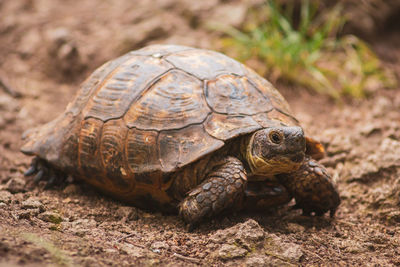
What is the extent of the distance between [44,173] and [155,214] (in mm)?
1349

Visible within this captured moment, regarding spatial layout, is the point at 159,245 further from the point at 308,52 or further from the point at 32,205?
the point at 308,52

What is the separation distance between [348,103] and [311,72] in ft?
2.40

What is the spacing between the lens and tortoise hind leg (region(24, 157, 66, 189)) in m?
4.05

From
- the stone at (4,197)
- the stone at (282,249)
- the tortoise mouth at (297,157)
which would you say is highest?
the tortoise mouth at (297,157)

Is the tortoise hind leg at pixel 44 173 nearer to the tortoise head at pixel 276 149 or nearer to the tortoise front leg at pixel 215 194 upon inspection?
the tortoise front leg at pixel 215 194

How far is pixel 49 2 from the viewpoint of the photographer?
8406 mm

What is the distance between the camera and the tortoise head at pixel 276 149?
3.02m

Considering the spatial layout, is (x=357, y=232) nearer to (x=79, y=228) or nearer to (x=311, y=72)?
(x=79, y=228)

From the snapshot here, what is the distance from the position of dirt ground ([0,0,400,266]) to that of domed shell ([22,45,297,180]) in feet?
1.48

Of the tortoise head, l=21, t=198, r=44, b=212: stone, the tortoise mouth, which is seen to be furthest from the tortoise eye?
l=21, t=198, r=44, b=212: stone

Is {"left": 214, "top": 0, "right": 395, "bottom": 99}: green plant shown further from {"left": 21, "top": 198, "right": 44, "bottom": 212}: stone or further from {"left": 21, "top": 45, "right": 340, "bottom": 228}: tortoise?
{"left": 21, "top": 198, "right": 44, "bottom": 212}: stone

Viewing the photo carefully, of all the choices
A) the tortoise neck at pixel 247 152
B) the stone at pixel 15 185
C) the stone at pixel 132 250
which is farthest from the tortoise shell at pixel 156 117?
the stone at pixel 132 250

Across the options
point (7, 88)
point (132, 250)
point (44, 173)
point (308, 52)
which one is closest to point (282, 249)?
point (132, 250)

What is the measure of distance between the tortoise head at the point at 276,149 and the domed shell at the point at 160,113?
14cm
